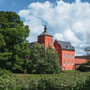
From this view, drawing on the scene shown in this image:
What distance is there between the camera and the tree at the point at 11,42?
3262 centimetres

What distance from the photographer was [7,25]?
3372cm

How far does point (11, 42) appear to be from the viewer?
113ft

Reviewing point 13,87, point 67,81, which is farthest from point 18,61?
point 13,87

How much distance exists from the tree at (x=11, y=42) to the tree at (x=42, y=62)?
13.6 feet

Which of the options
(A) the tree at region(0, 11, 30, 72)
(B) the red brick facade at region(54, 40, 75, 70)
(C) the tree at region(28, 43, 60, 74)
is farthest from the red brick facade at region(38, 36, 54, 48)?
(A) the tree at region(0, 11, 30, 72)

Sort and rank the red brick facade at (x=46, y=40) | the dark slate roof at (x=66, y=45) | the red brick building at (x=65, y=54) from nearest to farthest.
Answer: the red brick facade at (x=46, y=40) < the red brick building at (x=65, y=54) < the dark slate roof at (x=66, y=45)

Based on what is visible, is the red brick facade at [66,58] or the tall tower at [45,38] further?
the red brick facade at [66,58]

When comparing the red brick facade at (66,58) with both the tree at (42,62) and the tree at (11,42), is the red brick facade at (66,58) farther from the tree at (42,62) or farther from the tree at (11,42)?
the tree at (11,42)

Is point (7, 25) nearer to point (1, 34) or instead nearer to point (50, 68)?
point (1, 34)

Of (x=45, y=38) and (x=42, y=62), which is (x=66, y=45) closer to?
(x=45, y=38)

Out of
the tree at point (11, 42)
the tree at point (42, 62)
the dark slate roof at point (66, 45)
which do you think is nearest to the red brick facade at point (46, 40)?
the dark slate roof at point (66, 45)

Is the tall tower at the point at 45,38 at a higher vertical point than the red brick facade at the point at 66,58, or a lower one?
higher

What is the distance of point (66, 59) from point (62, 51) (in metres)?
3.23

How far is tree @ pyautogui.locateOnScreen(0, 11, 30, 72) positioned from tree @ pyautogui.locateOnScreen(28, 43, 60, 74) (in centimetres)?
416
